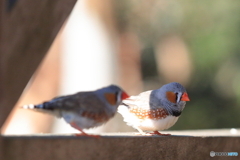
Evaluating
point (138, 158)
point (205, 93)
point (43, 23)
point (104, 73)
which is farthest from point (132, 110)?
point (205, 93)

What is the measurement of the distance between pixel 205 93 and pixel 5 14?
11.2 m

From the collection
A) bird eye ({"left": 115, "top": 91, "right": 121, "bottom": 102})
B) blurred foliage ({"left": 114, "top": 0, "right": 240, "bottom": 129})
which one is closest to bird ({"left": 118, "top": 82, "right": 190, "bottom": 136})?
bird eye ({"left": 115, "top": 91, "right": 121, "bottom": 102})

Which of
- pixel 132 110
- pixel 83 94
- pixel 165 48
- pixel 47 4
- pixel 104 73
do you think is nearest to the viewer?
pixel 47 4

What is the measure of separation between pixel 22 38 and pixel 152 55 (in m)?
11.6

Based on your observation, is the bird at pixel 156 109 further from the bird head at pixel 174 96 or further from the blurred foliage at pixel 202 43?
the blurred foliage at pixel 202 43

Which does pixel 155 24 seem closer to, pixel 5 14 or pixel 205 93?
pixel 205 93

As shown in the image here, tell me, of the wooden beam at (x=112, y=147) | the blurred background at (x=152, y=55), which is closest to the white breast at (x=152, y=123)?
the wooden beam at (x=112, y=147)

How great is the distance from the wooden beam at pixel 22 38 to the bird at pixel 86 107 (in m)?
0.26

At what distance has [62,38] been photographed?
38.2 feet

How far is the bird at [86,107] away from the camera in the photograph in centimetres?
247

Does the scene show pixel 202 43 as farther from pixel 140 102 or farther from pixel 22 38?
pixel 22 38

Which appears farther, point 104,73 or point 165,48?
point 165,48

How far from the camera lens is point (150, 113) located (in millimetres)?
3682

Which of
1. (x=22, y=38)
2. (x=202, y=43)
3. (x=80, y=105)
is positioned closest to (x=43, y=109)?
(x=80, y=105)
